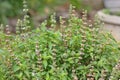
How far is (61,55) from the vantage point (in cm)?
210

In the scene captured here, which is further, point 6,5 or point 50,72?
point 6,5

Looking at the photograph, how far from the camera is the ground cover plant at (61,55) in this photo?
6.67ft

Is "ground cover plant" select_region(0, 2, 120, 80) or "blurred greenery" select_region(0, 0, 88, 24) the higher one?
"ground cover plant" select_region(0, 2, 120, 80)

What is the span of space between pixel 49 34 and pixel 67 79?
0.80 ft

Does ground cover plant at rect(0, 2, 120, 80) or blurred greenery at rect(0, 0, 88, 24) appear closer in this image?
ground cover plant at rect(0, 2, 120, 80)

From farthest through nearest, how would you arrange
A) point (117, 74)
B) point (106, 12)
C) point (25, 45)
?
point (106, 12), point (25, 45), point (117, 74)

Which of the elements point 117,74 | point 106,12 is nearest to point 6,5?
point 106,12

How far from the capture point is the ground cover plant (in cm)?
203

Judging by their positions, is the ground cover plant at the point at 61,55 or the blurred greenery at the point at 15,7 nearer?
the ground cover plant at the point at 61,55

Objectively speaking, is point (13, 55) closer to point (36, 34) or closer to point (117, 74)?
point (36, 34)

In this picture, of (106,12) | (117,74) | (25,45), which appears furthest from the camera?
(106,12)

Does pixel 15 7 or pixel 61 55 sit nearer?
pixel 61 55

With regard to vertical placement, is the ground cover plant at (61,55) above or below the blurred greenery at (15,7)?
above

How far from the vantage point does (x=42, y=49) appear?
209 cm
